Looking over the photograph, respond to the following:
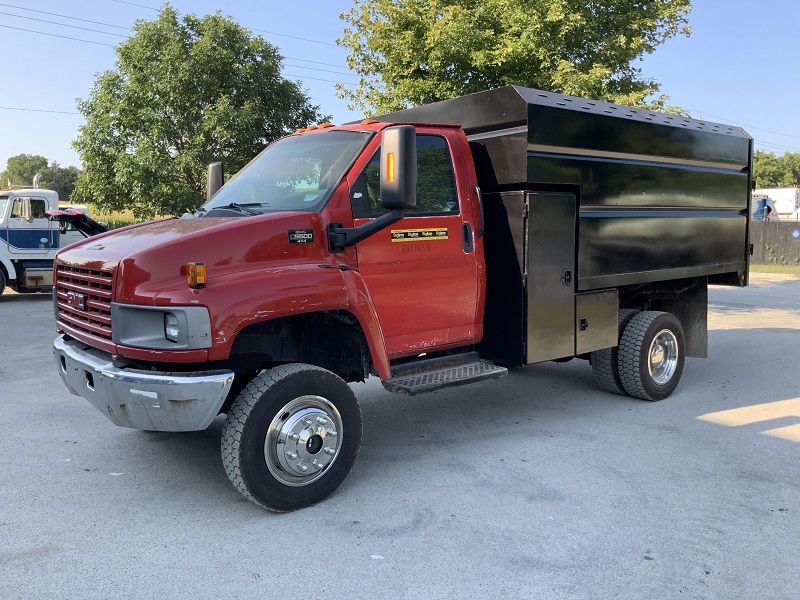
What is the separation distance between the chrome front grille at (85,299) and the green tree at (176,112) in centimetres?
1439

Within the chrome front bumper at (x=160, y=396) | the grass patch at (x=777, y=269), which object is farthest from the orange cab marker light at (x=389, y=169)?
the grass patch at (x=777, y=269)

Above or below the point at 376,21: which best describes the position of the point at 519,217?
below

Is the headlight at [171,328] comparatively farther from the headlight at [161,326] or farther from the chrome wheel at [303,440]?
the chrome wheel at [303,440]

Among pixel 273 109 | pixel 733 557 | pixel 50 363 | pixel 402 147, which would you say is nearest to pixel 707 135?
pixel 402 147

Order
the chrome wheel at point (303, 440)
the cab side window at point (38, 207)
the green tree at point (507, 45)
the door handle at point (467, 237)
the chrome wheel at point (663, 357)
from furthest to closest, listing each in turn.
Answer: the cab side window at point (38, 207) → the green tree at point (507, 45) → the chrome wheel at point (663, 357) → the door handle at point (467, 237) → the chrome wheel at point (303, 440)

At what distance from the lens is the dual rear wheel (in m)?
6.45

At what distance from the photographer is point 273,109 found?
2003cm

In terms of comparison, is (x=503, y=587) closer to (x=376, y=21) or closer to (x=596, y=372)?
(x=596, y=372)

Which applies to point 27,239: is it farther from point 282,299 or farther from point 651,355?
point 651,355

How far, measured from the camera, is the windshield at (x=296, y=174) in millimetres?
4508

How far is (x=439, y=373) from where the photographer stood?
5.00 metres

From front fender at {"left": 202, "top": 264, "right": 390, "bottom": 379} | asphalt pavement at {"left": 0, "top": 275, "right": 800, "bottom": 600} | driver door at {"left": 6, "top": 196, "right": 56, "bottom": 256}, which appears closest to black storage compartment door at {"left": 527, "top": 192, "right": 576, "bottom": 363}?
asphalt pavement at {"left": 0, "top": 275, "right": 800, "bottom": 600}

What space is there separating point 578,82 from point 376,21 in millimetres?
4361

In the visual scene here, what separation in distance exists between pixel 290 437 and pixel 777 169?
97.4 m
